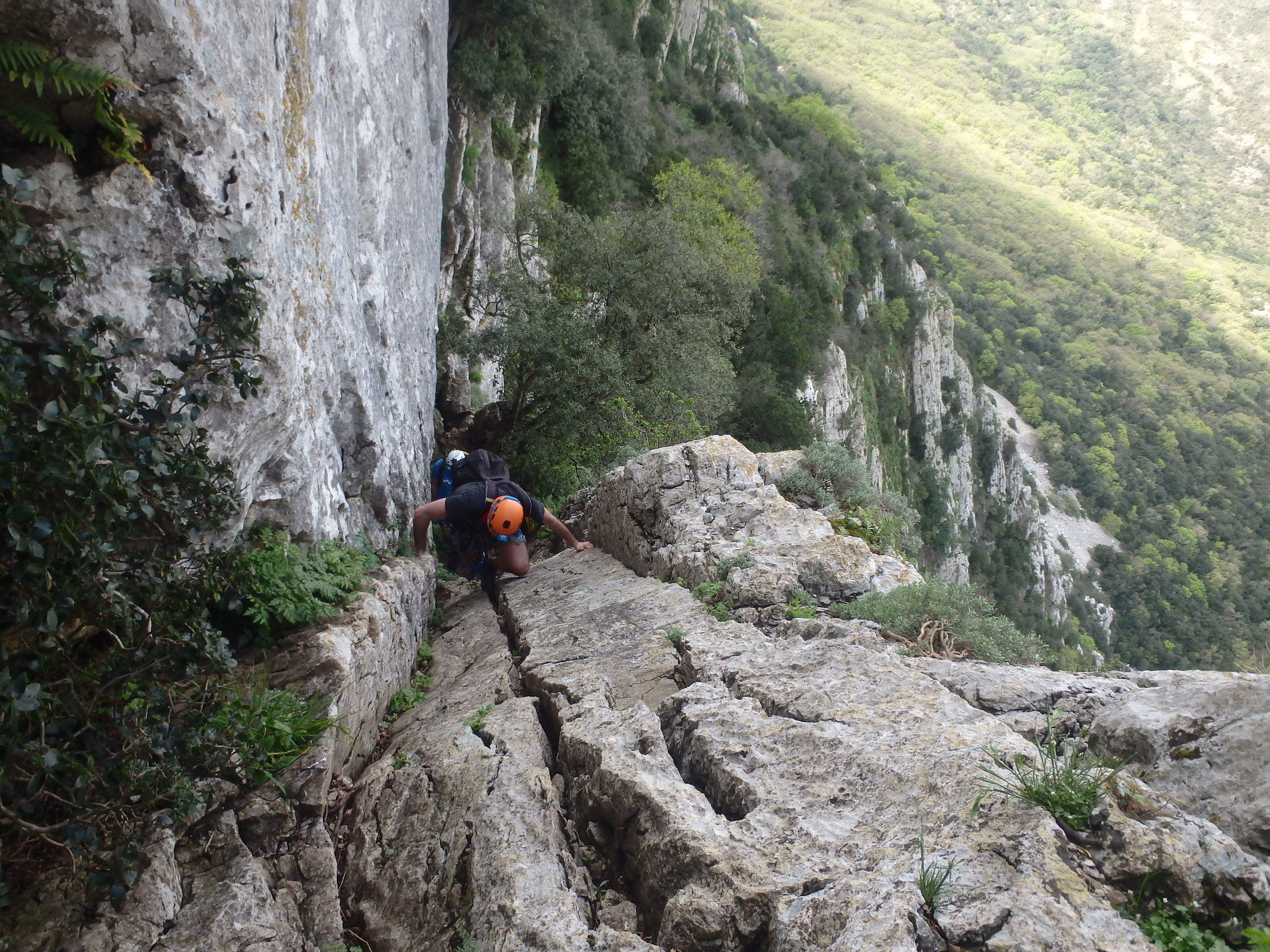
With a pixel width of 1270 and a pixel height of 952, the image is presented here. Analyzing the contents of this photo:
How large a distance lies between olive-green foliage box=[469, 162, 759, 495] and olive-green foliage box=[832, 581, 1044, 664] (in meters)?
7.35

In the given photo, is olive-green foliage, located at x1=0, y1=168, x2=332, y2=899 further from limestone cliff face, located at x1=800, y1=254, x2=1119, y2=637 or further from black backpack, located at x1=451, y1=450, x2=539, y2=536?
limestone cliff face, located at x1=800, y1=254, x2=1119, y2=637

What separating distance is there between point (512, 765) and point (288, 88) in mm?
4622

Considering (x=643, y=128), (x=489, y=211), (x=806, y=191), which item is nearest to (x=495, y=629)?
(x=489, y=211)

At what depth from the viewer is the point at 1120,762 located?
3.11 meters

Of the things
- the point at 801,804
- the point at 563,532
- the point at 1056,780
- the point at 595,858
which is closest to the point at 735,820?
the point at 801,804

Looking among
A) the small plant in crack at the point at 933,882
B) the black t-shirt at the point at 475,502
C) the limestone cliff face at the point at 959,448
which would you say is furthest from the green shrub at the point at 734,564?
the limestone cliff face at the point at 959,448

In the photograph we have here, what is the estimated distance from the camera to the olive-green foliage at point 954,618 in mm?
5250

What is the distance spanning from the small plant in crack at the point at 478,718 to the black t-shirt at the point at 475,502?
327cm

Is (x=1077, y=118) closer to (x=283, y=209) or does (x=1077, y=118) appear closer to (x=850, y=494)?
(x=850, y=494)

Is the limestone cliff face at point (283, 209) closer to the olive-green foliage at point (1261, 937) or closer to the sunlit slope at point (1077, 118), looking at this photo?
the olive-green foliage at point (1261, 937)

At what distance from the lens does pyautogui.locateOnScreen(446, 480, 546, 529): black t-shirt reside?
8109 millimetres

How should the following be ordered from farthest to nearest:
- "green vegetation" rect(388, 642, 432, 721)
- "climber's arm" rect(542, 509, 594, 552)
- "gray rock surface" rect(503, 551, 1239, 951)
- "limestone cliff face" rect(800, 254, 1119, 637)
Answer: "limestone cliff face" rect(800, 254, 1119, 637), "climber's arm" rect(542, 509, 594, 552), "green vegetation" rect(388, 642, 432, 721), "gray rock surface" rect(503, 551, 1239, 951)

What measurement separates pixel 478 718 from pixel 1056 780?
335 centimetres

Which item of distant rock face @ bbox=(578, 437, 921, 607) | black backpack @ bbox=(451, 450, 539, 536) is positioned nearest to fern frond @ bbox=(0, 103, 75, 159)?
distant rock face @ bbox=(578, 437, 921, 607)
